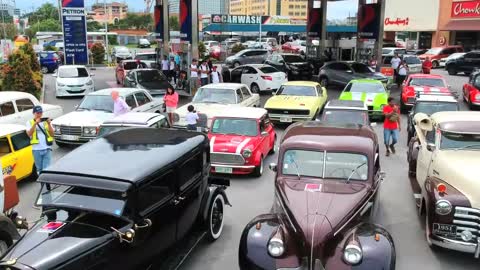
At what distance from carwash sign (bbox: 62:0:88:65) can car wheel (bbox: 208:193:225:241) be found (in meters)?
24.0

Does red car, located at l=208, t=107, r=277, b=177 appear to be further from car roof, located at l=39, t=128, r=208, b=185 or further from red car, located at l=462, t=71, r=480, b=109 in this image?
red car, located at l=462, t=71, r=480, b=109

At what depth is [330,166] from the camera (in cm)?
746

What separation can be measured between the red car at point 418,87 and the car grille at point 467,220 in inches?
507

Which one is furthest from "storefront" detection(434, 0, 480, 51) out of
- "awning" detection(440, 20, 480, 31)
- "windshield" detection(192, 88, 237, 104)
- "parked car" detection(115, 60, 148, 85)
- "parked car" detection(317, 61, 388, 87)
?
"windshield" detection(192, 88, 237, 104)

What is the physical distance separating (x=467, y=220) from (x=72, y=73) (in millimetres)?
22032

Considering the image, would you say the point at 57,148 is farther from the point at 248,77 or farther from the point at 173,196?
the point at 248,77

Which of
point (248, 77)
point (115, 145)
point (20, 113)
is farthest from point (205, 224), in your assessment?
point (248, 77)

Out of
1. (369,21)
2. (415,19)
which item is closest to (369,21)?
(369,21)

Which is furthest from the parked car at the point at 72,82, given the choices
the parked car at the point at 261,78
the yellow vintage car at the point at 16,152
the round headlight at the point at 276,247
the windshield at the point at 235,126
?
the round headlight at the point at 276,247

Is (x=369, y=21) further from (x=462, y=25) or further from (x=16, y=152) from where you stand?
(x=16, y=152)

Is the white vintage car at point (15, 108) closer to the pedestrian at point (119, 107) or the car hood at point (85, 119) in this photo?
the car hood at point (85, 119)

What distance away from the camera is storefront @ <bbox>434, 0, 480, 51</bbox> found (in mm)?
46562

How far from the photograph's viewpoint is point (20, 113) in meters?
14.6

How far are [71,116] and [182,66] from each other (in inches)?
548
